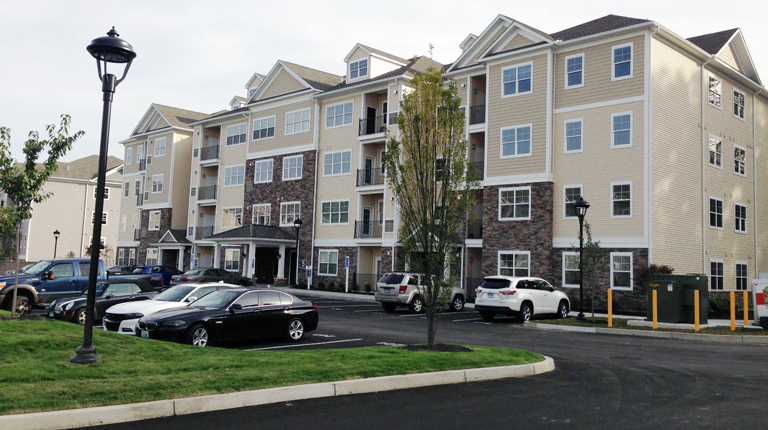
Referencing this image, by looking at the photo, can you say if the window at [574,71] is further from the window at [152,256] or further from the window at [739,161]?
the window at [152,256]

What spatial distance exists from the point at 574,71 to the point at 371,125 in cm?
1388

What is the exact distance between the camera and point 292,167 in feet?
146

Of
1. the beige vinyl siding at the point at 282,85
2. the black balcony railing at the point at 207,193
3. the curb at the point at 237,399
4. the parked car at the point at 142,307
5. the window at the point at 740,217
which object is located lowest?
the curb at the point at 237,399

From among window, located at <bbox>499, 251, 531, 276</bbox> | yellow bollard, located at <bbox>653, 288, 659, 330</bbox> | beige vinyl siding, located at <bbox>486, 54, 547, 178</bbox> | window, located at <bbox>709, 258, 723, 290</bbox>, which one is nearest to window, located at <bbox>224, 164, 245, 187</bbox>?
beige vinyl siding, located at <bbox>486, 54, 547, 178</bbox>

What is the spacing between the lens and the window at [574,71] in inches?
1195

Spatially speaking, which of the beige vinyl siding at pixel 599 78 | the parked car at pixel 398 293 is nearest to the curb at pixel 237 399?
the parked car at pixel 398 293

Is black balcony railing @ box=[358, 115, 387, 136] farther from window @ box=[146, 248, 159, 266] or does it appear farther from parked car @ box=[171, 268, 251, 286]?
window @ box=[146, 248, 159, 266]

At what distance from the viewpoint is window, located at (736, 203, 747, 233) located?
33.4 meters

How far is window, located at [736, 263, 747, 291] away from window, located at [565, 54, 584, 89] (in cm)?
1223

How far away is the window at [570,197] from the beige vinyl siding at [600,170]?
8.0 inches

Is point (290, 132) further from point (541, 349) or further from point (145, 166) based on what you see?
point (541, 349)

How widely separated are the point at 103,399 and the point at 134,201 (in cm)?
5466

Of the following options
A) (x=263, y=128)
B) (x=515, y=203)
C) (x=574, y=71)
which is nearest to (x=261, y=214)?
(x=263, y=128)

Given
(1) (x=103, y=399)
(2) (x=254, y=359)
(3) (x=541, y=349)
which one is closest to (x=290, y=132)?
(3) (x=541, y=349)
